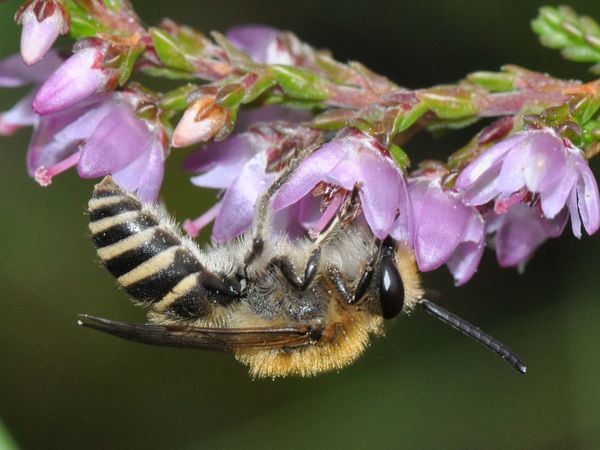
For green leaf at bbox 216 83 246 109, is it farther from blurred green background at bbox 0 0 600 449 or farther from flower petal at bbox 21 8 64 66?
blurred green background at bbox 0 0 600 449

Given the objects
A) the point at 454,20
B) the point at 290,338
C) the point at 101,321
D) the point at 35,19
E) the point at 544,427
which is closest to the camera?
the point at 101,321

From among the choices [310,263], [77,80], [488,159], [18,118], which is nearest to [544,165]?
[488,159]

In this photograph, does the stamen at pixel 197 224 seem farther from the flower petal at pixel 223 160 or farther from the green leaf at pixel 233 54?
the green leaf at pixel 233 54

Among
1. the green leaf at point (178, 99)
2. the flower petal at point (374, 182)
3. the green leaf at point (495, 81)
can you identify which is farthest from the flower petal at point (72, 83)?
the green leaf at point (495, 81)

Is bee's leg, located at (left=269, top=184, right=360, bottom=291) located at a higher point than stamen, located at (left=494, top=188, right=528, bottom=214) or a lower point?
lower

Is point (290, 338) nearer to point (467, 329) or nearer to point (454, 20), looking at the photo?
point (467, 329)

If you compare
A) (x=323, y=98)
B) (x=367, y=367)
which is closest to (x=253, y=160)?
(x=323, y=98)

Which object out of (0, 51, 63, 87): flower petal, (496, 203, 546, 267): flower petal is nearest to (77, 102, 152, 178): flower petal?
(0, 51, 63, 87): flower petal
